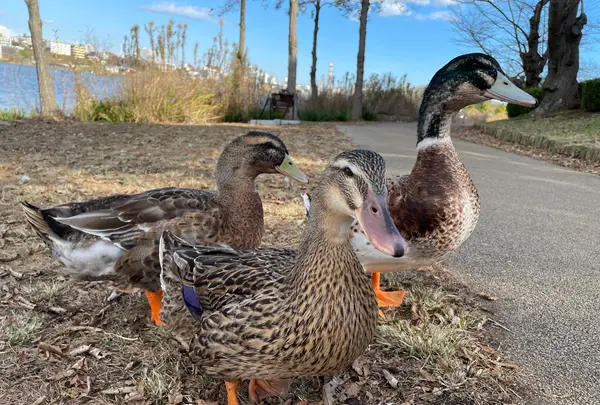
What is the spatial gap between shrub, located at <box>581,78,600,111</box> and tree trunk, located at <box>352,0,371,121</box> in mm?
7922

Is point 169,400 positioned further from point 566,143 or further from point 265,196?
point 566,143

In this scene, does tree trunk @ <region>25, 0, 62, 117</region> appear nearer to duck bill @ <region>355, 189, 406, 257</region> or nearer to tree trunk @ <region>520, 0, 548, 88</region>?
duck bill @ <region>355, 189, 406, 257</region>

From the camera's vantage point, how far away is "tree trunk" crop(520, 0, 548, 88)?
19422mm

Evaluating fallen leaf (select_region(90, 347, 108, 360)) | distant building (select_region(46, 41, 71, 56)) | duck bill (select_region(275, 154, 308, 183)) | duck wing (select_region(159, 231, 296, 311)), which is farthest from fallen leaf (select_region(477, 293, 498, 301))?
distant building (select_region(46, 41, 71, 56))

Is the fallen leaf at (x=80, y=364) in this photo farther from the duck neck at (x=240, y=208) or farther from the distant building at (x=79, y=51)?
the distant building at (x=79, y=51)

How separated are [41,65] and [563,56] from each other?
1648 cm

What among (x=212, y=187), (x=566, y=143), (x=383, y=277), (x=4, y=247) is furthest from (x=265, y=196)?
(x=566, y=143)

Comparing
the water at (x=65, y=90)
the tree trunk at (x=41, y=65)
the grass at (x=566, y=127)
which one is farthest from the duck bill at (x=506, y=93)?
the tree trunk at (x=41, y=65)

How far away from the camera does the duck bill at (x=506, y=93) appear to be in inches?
105

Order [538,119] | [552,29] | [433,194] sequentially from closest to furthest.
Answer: [433,194], [538,119], [552,29]

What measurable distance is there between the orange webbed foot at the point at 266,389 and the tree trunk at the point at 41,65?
1158 centimetres

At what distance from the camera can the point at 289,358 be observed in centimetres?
167

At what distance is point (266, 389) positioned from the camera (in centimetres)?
203

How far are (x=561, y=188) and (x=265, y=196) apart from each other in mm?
4401
